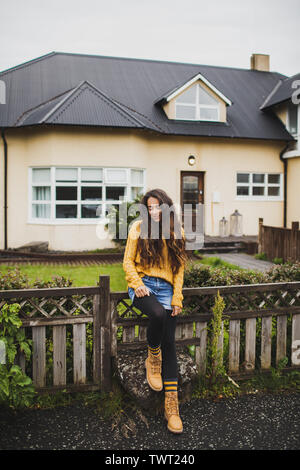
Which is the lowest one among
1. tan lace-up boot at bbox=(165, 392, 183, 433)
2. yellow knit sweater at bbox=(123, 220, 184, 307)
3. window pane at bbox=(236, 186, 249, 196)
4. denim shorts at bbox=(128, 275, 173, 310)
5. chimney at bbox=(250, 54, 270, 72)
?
tan lace-up boot at bbox=(165, 392, 183, 433)

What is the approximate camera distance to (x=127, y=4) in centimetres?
2053

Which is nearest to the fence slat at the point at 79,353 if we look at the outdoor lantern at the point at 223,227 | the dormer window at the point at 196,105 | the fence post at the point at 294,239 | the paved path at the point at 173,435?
the paved path at the point at 173,435

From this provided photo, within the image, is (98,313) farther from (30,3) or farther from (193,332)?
(30,3)

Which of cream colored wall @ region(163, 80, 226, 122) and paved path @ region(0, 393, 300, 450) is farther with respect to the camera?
cream colored wall @ region(163, 80, 226, 122)

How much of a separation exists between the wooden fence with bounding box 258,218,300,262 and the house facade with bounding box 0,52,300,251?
369cm

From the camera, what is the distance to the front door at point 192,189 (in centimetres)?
1563

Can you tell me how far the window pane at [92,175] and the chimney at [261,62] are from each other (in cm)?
1213

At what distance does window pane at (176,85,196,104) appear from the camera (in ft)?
50.7

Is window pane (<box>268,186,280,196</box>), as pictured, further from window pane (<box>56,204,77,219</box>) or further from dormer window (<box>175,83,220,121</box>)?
window pane (<box>56,204,77,219</box>)

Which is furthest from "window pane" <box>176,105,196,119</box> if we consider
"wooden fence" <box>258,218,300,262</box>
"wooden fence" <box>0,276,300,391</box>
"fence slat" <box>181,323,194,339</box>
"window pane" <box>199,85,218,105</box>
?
"fence slat" <box>181,323,194,339</box>

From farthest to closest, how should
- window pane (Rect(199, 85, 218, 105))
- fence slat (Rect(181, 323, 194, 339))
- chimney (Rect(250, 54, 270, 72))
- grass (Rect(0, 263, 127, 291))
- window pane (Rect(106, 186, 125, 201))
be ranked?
chimney (Rect(250, 54, 270, 72)) → window pane (Rect(199, 85, 218, 105)) → window pane (Rect(106, 186, 125, 201)) → grass (Rect(0, 263, 127, 291)) → fence slat (Rect(181, 323, 194, 339))

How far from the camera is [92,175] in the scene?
13.5 meters
